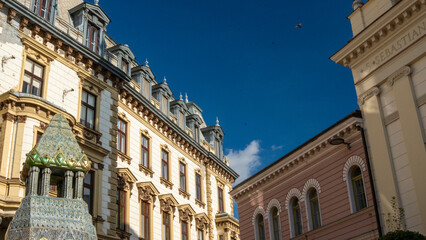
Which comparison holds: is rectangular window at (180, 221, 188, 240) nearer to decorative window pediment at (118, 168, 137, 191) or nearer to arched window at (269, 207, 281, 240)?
decorative window pediment at (118, 168, 137, 191)

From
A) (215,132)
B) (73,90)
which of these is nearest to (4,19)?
(73,90)

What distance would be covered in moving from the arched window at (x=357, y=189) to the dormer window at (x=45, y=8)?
52.2ft

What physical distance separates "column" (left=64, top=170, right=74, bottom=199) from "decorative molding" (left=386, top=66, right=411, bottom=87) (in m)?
12.5

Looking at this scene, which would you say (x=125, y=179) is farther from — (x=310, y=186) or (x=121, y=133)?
(x=310, y=186)

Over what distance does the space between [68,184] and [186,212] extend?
23480 mm

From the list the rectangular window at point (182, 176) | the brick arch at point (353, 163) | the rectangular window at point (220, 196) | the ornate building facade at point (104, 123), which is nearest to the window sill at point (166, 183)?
the ornate building facade at point (104, 123)

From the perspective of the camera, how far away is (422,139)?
17.7 meters

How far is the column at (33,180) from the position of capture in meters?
11.5

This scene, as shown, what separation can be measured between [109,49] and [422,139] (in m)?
19.6

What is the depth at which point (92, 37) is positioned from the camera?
28703mm

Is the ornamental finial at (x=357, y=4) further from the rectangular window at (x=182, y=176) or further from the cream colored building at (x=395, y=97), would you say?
the rectangular window at (x=182, y=176)

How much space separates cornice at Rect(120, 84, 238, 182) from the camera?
101ft

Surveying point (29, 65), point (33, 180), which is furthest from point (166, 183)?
point (33, 180)

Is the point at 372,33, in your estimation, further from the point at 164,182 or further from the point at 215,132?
the point at 215,132
